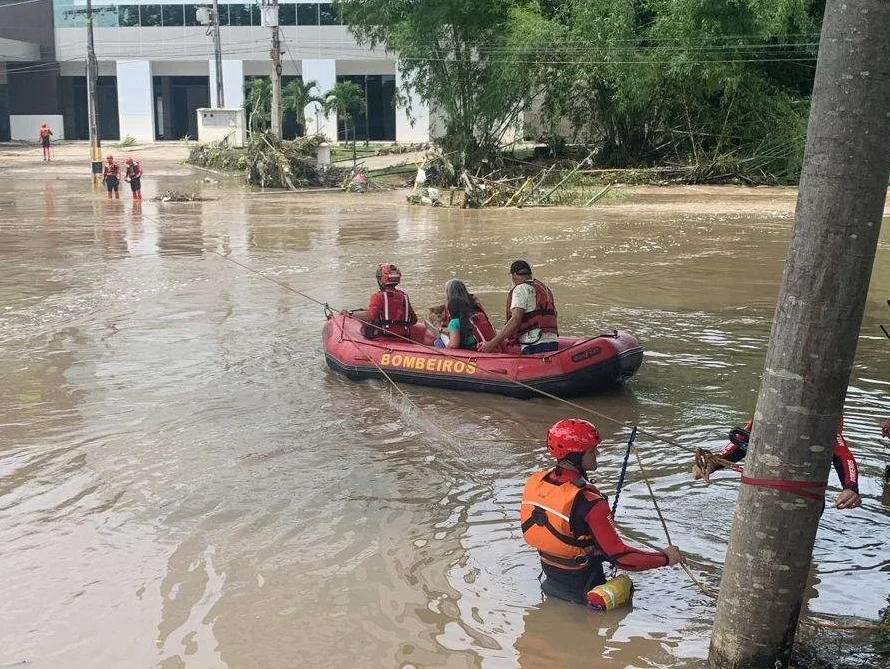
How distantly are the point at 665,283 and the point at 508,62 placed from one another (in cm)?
1770

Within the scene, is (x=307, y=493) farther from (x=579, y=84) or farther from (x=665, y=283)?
(x=579, y=84)

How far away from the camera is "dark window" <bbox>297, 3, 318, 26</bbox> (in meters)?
53.4

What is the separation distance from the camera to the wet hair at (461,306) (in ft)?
33.2

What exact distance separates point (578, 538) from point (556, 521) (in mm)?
138

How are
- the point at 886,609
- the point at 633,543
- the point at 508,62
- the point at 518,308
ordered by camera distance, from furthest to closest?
the point at 508,62 < the point at 518,308 < the point at 633,543 < the point at 886,609

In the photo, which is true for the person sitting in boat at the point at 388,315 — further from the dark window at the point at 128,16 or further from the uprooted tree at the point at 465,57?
the dark window at the point at 128,16

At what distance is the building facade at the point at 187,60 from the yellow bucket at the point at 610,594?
48763mm

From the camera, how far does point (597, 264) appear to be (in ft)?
60.6

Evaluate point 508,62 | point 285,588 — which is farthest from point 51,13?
point 285,588

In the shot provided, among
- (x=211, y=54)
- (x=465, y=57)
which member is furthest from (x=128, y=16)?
(x=465, y=57)

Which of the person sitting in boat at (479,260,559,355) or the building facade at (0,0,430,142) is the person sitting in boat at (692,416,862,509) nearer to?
the person sitting in boat at (479,260,559,355)

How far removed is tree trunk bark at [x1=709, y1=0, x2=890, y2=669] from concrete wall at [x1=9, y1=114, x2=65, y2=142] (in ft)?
191

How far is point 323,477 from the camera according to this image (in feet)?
25.3

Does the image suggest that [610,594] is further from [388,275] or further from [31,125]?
[31,125]
